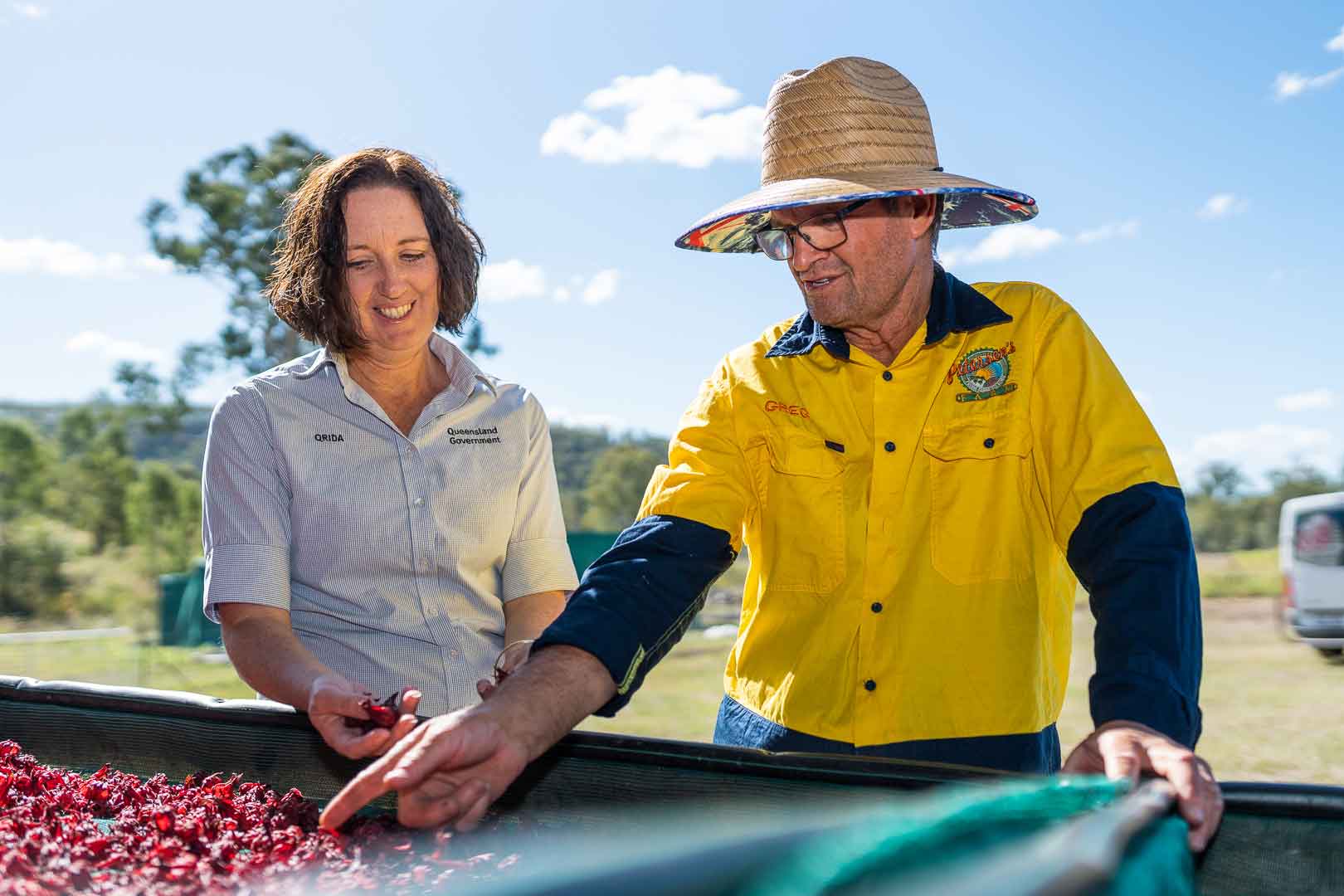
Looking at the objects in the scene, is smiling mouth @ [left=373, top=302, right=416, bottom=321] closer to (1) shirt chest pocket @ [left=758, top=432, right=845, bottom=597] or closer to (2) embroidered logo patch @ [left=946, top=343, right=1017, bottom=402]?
(1) shirt chest pocket @ [left=758, top=432, right=845, bottom=597]

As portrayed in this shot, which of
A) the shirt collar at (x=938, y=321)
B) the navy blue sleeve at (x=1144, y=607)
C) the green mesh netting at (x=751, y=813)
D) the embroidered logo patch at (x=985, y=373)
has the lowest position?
the green mesh netting at (x=751, y=813)

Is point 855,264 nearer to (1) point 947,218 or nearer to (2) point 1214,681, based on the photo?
(1) point 947,218

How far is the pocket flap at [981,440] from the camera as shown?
171 cm

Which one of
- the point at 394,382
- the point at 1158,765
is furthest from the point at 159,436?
the point at 1158,765

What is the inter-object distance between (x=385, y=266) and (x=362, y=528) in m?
0.44

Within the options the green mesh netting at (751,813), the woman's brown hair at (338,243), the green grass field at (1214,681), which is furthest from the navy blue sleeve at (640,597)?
the green grass field at (1214,681)

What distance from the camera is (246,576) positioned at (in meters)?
1.85

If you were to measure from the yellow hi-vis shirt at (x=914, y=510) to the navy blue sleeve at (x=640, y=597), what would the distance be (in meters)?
0.05

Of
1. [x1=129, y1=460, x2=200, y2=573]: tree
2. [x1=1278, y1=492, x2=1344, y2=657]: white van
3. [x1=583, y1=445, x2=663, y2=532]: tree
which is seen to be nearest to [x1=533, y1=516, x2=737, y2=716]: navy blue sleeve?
[x1=1278, y1=492, x2=1344, y2=657]: white van

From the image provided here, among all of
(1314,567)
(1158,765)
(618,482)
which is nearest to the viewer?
(1158,765)

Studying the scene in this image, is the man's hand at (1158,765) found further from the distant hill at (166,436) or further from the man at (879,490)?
the distant hill at (166,436)

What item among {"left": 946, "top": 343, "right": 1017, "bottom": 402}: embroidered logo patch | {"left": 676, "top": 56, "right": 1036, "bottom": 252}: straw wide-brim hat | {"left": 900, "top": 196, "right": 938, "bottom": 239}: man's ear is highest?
{"left": 676, "top": 56, "right": 1036, "bottom": 252}: straw wide-brim hat

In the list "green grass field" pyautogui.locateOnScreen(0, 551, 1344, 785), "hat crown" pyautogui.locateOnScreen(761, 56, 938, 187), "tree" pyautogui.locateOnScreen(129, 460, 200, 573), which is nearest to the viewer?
"hat crown" pyautogui.locateOnScreen(761, 56, 938, 187)

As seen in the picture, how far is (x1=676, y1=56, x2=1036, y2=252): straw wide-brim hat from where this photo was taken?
1.70 m
